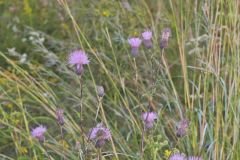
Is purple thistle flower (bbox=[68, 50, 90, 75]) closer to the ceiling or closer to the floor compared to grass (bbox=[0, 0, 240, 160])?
closer to the floor

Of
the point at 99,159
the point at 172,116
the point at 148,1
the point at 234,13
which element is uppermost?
the point at 148,1

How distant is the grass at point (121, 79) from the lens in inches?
62.4

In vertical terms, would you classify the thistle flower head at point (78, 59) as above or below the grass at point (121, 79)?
below

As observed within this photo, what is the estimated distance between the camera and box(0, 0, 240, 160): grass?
158 cm

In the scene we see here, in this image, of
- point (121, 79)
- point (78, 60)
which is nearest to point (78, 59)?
point (78, 60)

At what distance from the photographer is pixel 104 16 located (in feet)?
7.81

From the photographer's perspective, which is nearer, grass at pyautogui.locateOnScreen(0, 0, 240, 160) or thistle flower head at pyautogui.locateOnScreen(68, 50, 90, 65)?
thistle flower head at pyautogui.locateOnScreen(68, 50, 90, 65)

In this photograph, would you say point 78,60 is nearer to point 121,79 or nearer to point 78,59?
point 78,59

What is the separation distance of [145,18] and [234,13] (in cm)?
54

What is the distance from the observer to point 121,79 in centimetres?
159

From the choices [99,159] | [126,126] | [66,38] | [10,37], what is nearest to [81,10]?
[66,38]

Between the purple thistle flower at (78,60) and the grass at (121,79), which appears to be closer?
the purple thistle flower at (78,60)

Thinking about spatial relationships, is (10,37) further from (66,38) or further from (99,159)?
(99,159)

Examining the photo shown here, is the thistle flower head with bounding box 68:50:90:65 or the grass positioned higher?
the grass
